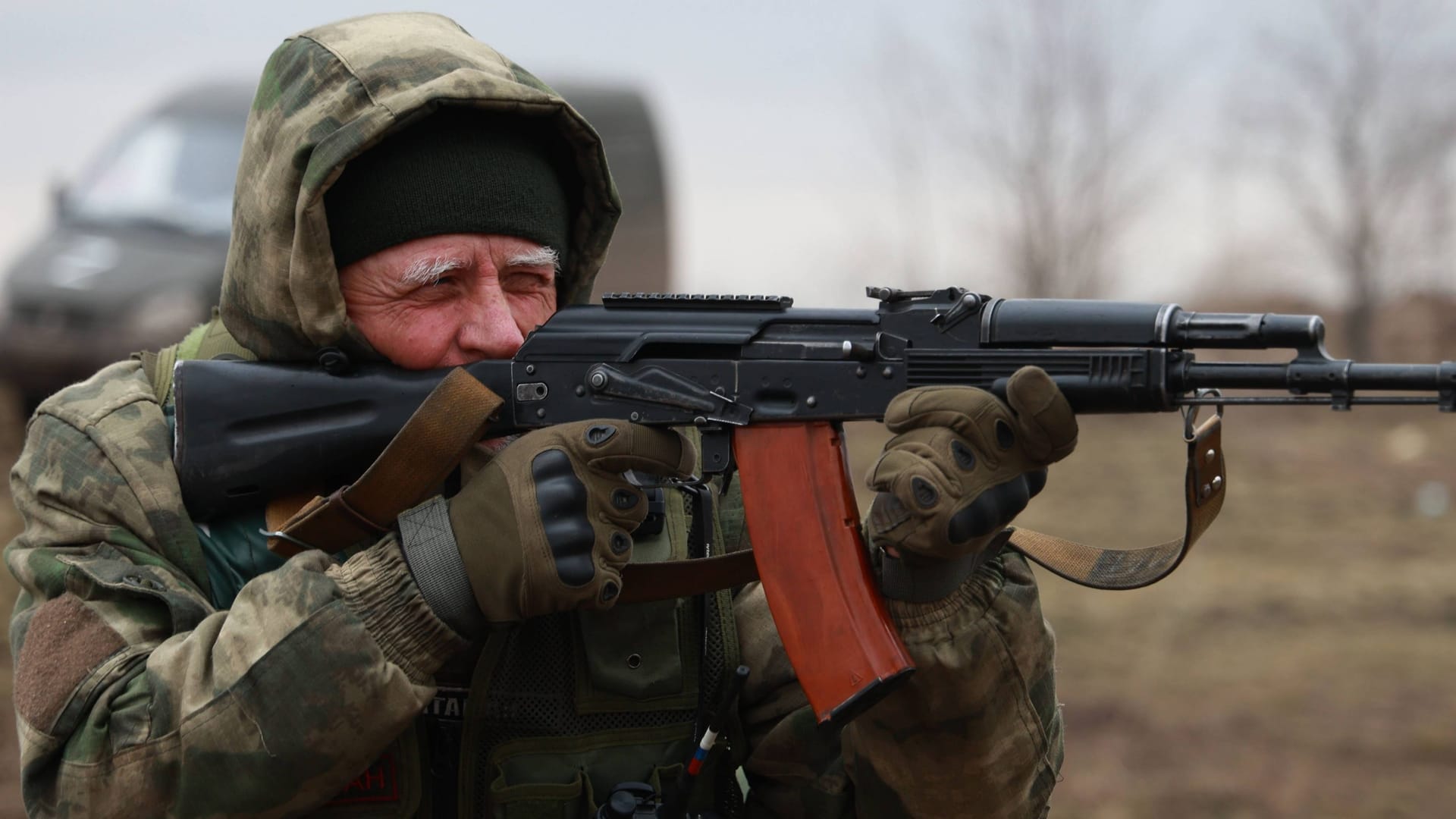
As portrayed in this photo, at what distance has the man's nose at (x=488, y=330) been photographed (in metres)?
2.86

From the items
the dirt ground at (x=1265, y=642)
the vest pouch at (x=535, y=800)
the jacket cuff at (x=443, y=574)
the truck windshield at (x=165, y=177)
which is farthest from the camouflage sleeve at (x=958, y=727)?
the truck windshield at (x=165, y=177)

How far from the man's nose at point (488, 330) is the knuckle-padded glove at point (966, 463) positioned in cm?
75

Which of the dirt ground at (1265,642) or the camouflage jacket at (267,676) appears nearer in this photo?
the camouflage jacket at (267,676)

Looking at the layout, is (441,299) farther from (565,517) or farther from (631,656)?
(631,656)

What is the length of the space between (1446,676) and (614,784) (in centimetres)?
610

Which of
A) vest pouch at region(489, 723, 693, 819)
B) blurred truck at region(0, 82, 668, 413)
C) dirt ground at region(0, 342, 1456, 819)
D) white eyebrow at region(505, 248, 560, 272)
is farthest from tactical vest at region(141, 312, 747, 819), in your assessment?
blurred truck at region(0, 82, 668, 413)

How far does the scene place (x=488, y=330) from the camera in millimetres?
2859

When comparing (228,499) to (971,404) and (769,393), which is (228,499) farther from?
(971,404)

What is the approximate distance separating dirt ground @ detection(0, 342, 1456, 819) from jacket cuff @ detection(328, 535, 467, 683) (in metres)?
3.84

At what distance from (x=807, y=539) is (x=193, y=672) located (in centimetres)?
102

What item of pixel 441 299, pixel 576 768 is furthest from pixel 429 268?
pixel 576 768

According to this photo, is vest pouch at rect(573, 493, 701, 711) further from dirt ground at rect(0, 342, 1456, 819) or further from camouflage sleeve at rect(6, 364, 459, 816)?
dirt ground at rect(0, 342, 1456, 819)

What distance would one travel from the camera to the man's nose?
2861 millimetres

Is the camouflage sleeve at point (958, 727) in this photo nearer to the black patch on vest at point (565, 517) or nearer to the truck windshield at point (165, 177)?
the black patch on vest at point (565, 517)
